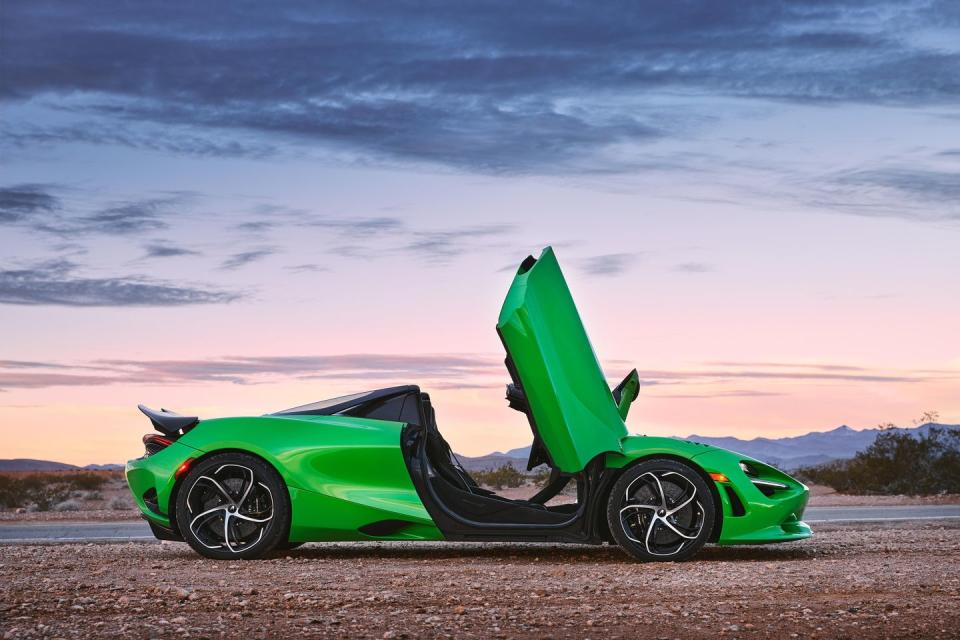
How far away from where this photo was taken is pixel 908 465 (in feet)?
91.7

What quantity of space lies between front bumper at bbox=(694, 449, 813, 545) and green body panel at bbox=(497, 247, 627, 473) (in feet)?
2.80

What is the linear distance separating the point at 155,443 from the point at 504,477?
73.7ft

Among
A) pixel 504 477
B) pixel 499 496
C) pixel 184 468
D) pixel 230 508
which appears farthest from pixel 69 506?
pixel 499 496

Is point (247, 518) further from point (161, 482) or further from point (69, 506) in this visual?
point (69, 506)

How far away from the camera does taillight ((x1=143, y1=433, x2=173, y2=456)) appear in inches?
388

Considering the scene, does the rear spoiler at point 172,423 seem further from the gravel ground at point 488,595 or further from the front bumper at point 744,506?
the front bumper at point 744,506

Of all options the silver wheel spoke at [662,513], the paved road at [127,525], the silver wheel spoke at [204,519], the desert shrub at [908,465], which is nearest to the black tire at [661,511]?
the silver wheel spoke at [662,513]

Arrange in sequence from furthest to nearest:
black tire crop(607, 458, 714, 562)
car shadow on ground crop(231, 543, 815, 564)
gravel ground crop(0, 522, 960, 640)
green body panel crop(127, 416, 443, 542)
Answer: car shadow on ground crop(231, 543, 815, 564) → green body panel crop(127, 416, 443, 542) → black tire crop(607, 458, 714, 562) → gravel ground crop(0, 522, 960, 640)

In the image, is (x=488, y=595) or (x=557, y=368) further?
(x=557, y=368)

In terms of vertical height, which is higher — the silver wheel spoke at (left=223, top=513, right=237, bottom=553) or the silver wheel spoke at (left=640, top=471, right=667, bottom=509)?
the silver wheel spoke at (left=640, top=471, right=667, bottom=509)

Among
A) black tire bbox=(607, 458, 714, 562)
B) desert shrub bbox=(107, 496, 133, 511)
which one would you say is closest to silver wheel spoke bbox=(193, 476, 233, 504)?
black tire bbox=(607, 458, 714, 562)

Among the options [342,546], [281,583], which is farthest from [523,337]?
[342,546]

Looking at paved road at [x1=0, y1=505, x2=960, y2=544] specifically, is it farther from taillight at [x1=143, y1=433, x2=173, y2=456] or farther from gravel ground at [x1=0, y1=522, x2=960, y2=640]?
gravel ground at [x1=0, y1=522, x2=960, y2=640]

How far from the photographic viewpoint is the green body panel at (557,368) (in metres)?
8.93
